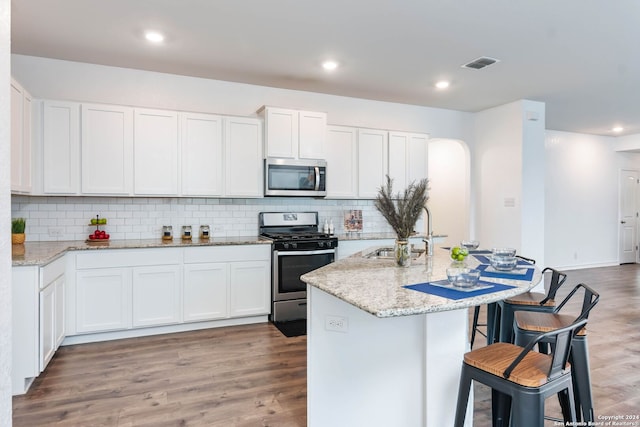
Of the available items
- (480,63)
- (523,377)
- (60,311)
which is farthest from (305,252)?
(523,377)

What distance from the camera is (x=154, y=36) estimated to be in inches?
135

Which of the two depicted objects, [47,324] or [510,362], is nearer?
[510,362]

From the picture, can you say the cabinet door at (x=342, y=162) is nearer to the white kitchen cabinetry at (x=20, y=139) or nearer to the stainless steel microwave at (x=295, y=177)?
the stainless steel microwave at (x=295, y=177)

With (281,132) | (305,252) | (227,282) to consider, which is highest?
(281,132)

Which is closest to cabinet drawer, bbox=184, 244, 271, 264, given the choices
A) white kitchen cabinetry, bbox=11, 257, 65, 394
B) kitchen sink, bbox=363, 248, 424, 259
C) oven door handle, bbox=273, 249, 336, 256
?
oven door handle, bbox=273, 249, 336, 256

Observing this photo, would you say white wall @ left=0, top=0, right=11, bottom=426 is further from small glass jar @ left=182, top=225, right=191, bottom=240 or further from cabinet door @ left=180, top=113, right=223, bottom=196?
small glass jar @ left=182, top=225, right=191, bottom=240

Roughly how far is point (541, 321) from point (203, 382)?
2.27 meters

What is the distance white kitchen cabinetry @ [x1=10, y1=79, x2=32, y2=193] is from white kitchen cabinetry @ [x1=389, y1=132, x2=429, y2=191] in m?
3.89

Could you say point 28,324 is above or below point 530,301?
below

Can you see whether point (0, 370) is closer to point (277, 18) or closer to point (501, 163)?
point (277, 18)

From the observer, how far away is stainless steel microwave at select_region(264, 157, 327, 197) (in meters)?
4.48

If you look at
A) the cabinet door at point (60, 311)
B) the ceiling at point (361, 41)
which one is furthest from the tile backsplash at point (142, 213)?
the ceiling at point (361, 41)

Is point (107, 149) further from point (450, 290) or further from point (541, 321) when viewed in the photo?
point (541, 321)

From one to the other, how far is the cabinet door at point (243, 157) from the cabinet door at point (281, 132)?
0.40ft
